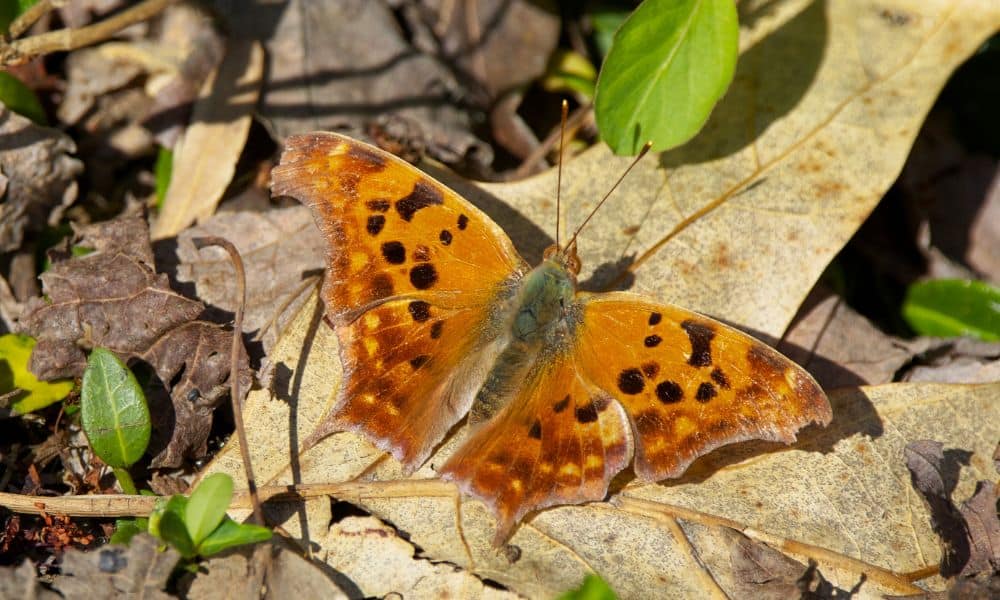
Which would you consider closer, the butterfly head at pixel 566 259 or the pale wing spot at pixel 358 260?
the pale wing spot at pixel 358 260

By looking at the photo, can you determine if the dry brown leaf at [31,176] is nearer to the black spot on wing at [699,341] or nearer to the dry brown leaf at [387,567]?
the dry brown leaf at [387,567]

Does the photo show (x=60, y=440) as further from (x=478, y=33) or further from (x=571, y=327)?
(x=478, y=33)

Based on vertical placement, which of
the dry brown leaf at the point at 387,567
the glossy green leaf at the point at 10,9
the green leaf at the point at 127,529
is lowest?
the dry brown leaf at the point at 387,567

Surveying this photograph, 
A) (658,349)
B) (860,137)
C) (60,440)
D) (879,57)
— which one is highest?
(879,57)

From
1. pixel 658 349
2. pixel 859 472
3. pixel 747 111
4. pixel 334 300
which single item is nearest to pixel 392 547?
pixel 334 300

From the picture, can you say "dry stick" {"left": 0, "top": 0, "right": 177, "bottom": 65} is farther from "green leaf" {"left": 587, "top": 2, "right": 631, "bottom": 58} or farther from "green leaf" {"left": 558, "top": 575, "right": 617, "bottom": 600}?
"green leaf" {"left": 558, "top": 575, "right": 617, "bottom": 600}

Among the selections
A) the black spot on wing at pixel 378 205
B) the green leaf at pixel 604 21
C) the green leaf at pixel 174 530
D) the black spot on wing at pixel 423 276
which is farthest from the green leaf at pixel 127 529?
the green leaf at pixel 604 21
